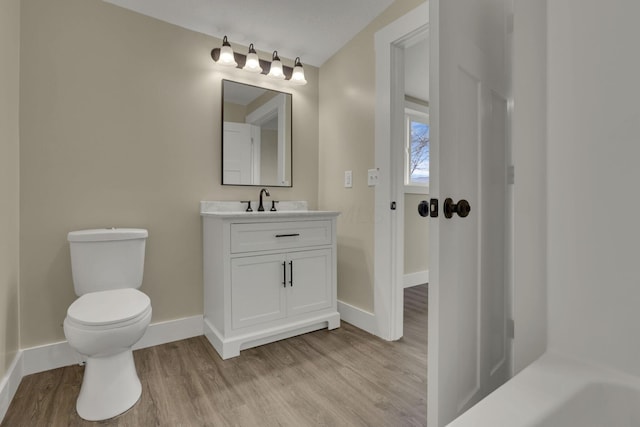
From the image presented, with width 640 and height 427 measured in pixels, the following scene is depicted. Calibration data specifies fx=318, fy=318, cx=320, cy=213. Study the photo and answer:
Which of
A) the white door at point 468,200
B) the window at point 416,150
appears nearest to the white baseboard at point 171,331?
the white door at point 468,200

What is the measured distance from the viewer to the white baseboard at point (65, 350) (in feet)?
5.63

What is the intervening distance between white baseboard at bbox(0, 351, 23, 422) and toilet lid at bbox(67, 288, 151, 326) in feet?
1.30

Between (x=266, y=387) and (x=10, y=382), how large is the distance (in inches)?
45.8

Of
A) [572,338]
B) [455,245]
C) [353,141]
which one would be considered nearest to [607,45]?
[455,245]

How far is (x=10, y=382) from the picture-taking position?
1.46m

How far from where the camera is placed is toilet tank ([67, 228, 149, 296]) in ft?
5.49

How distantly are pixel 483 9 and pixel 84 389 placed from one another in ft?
7.32

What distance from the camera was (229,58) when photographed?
7.24 feet

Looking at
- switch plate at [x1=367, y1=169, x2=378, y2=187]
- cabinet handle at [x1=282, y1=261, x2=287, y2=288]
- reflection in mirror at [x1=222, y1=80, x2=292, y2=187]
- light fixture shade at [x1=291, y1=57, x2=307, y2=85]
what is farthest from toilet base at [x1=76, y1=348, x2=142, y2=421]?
light fixture shade at [x1=291, y1=57, x2=307, y2=85]

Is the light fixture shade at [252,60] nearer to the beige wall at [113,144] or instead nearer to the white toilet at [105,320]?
the beige wall at [113,144]

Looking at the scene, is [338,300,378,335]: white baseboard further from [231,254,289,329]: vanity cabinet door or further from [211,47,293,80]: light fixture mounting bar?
[211,47,293,80]: light fixture mounting bar

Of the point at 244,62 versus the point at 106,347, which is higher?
the point at 244,62

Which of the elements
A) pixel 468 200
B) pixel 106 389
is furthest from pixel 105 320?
pixel 468 200

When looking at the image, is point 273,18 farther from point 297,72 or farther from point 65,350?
point 65,350
